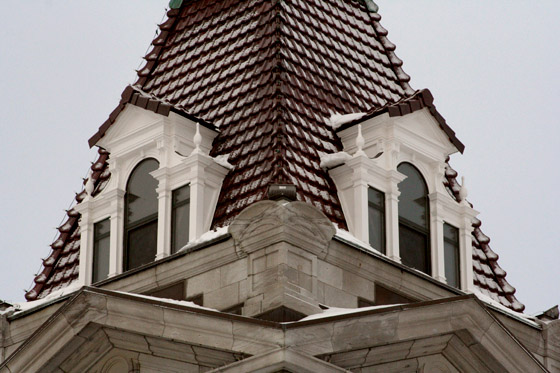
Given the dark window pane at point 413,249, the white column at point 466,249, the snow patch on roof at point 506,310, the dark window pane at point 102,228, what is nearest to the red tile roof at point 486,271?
the snow patch on roof at point 506,310

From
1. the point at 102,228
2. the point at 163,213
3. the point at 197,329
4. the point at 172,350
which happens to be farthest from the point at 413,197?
the point at 172,350

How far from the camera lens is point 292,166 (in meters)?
26.6

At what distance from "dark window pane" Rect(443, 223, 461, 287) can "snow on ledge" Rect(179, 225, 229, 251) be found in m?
3.91

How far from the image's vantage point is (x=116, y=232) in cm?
2767

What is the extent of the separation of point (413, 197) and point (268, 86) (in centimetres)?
271

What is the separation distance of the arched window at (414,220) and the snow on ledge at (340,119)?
100cm

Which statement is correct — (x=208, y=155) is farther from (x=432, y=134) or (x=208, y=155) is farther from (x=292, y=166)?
(x=432, y=134)

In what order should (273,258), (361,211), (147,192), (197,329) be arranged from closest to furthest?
(197,329), (273,258), (361,211), (147,192)

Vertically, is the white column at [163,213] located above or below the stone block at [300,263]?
above

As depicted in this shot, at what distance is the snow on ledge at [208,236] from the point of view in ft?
84.2

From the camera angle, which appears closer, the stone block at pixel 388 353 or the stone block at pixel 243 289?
the stone block at pixel 388 353

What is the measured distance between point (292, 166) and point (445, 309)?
349 cm

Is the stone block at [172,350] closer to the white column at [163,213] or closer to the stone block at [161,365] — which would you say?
the stone block at [161,365]

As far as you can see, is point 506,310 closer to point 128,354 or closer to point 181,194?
point 181,194
